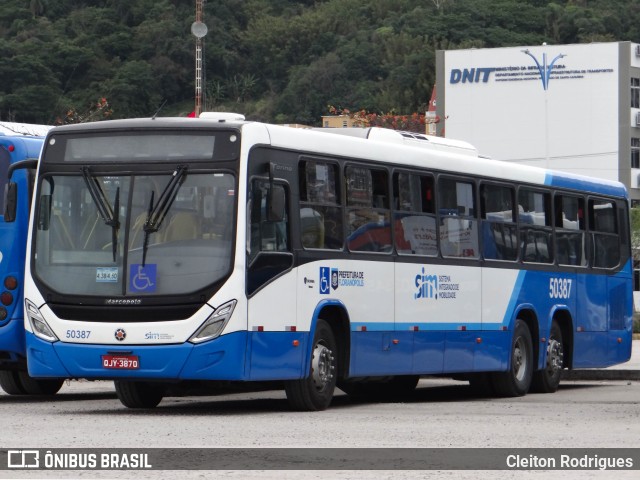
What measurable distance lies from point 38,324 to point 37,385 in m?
4.33

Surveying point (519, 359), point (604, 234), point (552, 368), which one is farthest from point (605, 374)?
point (519, 359)

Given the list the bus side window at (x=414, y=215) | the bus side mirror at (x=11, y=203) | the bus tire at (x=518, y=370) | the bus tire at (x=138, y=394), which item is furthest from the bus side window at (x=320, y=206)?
the bus tire at (x=518, y=370)

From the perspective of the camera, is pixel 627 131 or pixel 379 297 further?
pixel 627 131

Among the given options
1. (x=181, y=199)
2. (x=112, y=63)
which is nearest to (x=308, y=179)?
(x=181, y=199)

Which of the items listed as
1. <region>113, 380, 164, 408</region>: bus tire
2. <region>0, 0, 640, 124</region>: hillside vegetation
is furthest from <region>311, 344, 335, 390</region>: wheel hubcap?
<region>0, 0, 640, 124</region>: hillside vegetation

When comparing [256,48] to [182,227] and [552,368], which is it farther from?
[182,227]

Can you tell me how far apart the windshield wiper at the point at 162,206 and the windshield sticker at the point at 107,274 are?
32 centimetres

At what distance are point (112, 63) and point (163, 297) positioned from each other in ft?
530

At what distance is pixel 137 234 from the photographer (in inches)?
679

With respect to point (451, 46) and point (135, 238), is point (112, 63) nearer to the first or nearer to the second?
point (451, 46)

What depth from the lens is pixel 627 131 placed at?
98.5m

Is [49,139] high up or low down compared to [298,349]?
up

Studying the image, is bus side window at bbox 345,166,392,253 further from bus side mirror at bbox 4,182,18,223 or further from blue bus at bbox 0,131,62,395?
blue bus at bbox 0,131,62,395

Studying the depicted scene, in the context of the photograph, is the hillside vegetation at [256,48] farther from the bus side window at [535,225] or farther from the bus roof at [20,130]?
the bus roof at [20,130]
